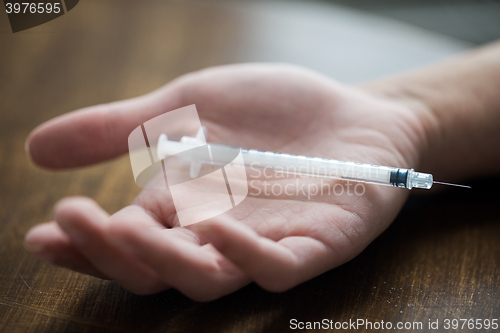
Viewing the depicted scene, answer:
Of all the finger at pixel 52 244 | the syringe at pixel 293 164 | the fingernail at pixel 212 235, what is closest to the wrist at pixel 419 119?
the syringe at pixel 293 164

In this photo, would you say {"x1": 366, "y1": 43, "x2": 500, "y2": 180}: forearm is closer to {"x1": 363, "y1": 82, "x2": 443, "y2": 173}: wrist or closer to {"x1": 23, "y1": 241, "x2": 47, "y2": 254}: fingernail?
{"x1": 363, "y1": 82, "x2": 443, "y2": 173}: wrist

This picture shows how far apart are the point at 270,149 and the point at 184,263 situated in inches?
12.9

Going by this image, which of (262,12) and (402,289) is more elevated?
(262,12)

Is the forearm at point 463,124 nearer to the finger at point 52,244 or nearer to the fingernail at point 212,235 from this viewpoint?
the fingernail at point 212,235

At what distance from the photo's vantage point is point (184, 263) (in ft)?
1.33

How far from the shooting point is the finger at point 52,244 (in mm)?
398

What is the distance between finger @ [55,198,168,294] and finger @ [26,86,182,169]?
298 mm

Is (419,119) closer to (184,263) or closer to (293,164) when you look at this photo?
(293,164)

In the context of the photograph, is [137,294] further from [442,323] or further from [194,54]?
[194,54]

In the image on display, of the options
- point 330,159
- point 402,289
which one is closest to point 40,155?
point 330,159

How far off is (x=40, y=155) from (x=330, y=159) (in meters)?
0.45

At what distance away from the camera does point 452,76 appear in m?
0.78

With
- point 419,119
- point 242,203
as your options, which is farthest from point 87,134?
point 419,119

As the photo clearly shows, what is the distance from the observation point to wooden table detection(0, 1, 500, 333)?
18.0 inches
